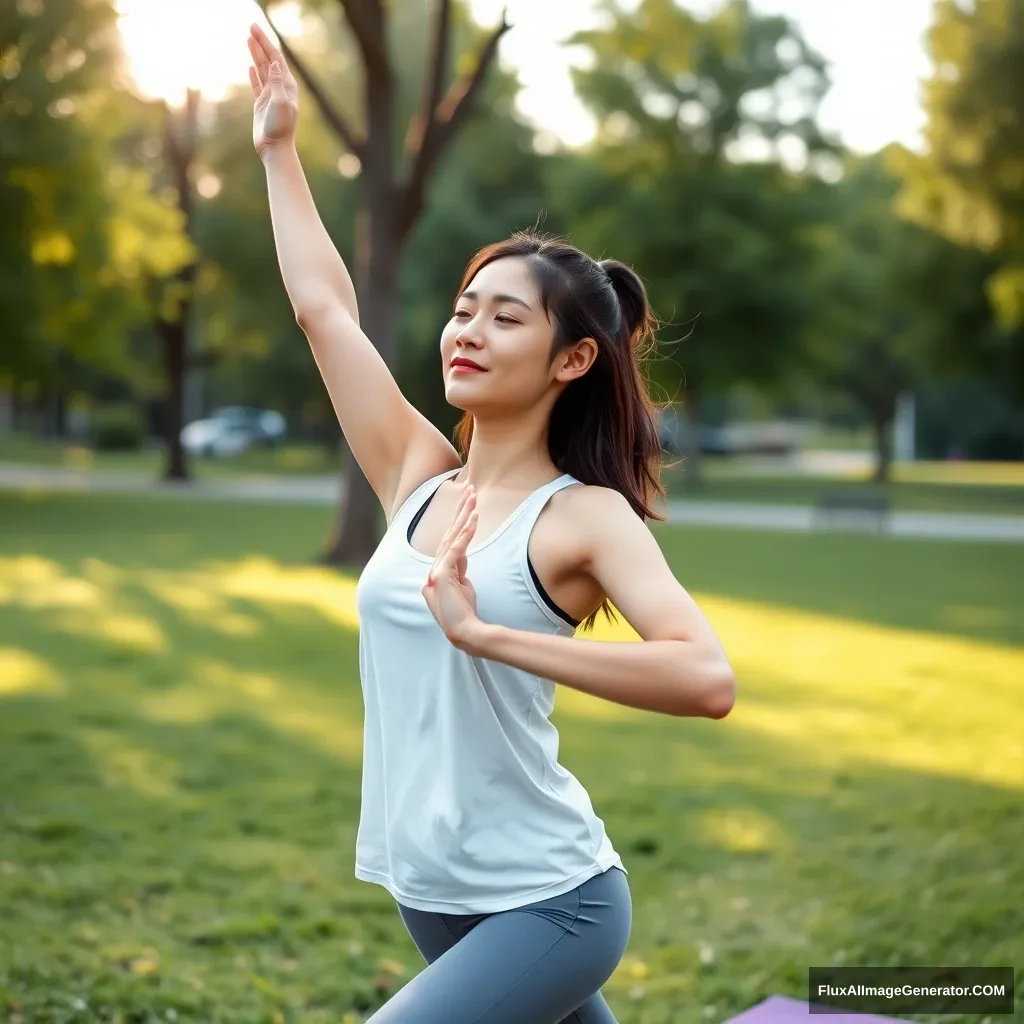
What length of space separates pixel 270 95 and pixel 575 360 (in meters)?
1.13

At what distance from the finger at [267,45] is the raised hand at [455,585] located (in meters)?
1.51

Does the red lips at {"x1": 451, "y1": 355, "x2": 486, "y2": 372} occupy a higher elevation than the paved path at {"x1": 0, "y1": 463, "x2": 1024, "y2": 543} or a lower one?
higher

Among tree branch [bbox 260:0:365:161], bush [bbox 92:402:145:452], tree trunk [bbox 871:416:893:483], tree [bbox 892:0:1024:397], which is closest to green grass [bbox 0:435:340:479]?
bush [bbox 92:402:145:452]

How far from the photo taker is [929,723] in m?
9.37

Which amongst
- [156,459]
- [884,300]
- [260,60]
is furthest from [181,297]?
[260,60]

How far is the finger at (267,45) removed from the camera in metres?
3.35

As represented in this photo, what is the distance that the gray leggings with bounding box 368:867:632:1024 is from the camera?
93.4 inches

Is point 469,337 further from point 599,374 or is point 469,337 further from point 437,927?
point 437,927

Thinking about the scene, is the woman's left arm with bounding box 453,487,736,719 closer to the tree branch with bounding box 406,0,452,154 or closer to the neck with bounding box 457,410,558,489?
the neck with bounding box 457,410,558,489

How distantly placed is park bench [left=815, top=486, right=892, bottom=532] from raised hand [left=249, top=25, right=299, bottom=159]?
2263 cm

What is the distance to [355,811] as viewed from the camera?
7180 millimetres

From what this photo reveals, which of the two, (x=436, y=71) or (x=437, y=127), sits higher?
(x=436, y=71)

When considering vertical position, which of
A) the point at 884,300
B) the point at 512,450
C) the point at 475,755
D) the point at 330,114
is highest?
the point at 330,114

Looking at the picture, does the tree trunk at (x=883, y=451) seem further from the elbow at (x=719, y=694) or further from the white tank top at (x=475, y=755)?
the elbow at (x=719, y=694)
